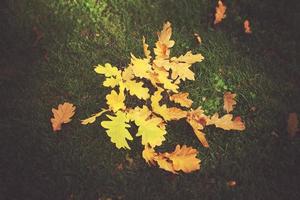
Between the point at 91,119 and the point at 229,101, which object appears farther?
the point at 229,101

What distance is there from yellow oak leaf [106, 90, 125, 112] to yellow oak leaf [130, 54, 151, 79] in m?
0.22

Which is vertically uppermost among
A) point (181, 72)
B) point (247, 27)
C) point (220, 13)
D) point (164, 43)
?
point (220, 13)

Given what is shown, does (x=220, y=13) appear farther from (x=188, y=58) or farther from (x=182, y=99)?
(x=182, y=99)

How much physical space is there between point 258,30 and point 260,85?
610mm

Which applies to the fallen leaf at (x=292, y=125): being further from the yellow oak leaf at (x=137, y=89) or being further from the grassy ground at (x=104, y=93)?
the yellow oak leaf at (x=137, y=89)

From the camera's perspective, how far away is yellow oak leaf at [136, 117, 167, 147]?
8.86 feet

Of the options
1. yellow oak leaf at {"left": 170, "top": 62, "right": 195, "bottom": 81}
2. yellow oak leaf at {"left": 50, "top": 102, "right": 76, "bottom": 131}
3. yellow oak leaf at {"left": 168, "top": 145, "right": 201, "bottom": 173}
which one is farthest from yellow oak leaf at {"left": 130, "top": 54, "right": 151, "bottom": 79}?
yellow oak leaf at {"left": 168, "top": 145, "right": 201, "bottom": 173}

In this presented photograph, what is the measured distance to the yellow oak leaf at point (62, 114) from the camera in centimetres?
288

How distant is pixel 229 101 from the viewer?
308 centimetres

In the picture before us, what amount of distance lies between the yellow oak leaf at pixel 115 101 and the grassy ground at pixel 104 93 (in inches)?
8.1

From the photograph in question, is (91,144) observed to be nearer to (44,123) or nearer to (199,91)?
(44,123)

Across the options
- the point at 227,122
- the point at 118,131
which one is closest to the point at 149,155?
the point at 118,131

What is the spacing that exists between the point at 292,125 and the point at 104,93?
1.46 metres

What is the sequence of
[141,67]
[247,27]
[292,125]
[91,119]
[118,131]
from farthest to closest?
[247,27]
[141,67]
[292,125]
[91,119]
[118,131]
